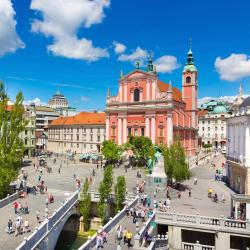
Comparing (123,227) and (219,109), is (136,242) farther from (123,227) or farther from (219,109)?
(219,109)

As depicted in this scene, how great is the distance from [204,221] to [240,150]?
53.3 ft

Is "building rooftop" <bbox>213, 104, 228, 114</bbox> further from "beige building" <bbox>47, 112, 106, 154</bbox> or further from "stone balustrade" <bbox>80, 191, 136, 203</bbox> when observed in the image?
"stone balustrade" <bbox>80, 191, 136, 203</bbox>

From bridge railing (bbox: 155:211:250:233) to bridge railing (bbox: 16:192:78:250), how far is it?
25.1 feet

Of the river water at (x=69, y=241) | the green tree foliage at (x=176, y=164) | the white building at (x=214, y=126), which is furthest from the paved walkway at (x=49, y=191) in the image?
the white building at (x=214, y=126)

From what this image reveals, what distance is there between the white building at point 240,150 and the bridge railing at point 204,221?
9.23m

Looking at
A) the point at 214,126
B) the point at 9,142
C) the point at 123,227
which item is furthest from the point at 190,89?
the point at 123,227

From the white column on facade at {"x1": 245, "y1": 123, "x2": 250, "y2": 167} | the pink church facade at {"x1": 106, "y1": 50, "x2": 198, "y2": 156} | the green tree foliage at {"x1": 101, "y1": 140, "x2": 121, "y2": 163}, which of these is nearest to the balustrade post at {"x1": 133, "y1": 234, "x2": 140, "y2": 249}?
the white column on facade at {"x1": 245, "y1": 123, "x2": 250, "y2": 167}

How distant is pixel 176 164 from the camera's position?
130 feet

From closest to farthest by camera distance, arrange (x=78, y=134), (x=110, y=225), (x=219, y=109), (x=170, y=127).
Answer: (x=110, y=225), (x=170, y=127), (x=78, y=134), (x=219, y=109)

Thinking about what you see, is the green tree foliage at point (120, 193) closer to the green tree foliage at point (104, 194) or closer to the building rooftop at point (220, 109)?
the green tree foliage at point (104, 194)

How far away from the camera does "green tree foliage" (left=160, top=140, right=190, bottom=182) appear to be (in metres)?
39.2

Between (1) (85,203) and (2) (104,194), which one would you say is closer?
(2) (104,194)

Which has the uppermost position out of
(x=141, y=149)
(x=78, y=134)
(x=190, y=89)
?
(x=190, y=89)

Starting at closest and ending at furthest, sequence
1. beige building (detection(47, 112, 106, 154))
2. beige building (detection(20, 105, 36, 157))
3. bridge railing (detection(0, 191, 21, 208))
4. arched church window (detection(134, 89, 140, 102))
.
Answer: bridge railing (detection(0, 191, 21, 208)), arched church window (detection(134, 89, 140, 102)), beige building (detection(20, 105, 36, 157)), beige building (detection(47, 112, 106, 154))
